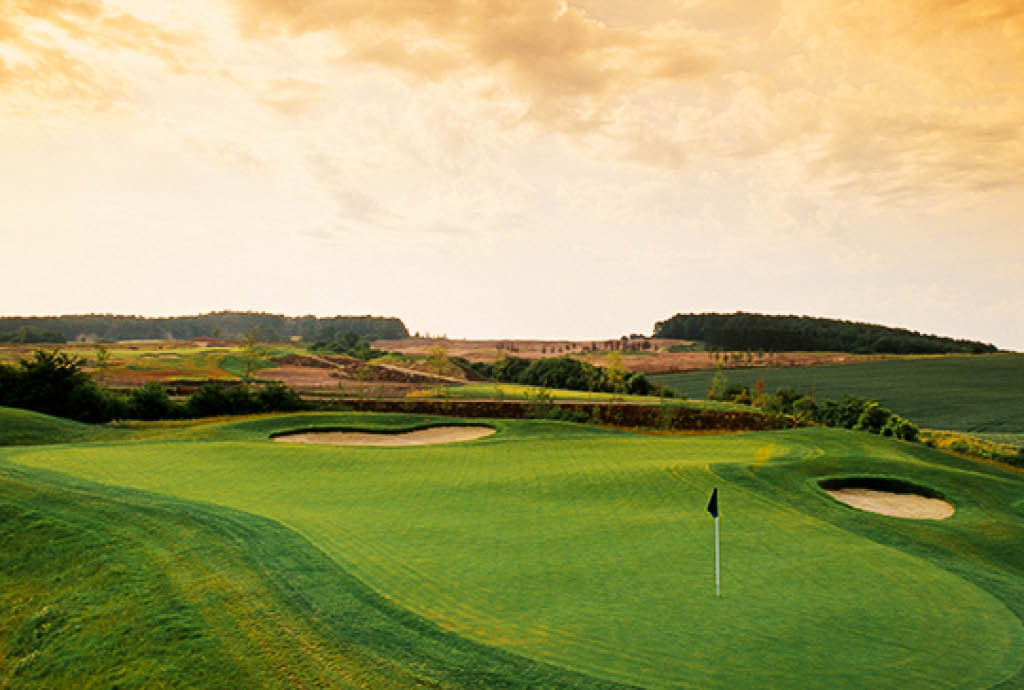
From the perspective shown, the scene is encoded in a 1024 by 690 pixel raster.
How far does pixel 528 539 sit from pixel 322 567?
356cm

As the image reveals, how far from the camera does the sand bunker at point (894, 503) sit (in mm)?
16078

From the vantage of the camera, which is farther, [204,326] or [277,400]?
[204,326]

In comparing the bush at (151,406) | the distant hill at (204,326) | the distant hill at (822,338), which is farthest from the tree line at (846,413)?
the distant hill at (204,326)

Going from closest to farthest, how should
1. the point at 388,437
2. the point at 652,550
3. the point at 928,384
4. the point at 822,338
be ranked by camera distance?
the point at 652,550, the point at 388,437, the point at 928,384, the point at 822,338

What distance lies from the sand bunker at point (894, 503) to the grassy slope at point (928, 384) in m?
31.0

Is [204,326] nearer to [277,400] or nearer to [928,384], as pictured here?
[277,400]

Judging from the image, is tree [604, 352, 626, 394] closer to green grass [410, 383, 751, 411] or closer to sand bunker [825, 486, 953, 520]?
green grass [410, 383, 751, 411]

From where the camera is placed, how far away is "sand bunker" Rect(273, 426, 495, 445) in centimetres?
2739

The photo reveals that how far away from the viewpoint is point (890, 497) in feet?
57.9

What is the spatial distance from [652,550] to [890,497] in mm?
11368

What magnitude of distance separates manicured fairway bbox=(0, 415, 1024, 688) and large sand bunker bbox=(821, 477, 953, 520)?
48 centimetres

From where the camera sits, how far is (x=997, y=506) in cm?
1669

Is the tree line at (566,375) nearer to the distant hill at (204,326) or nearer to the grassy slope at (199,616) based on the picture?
the grassy slope at (199,616)

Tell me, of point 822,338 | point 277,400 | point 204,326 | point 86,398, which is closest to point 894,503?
point 277,400
